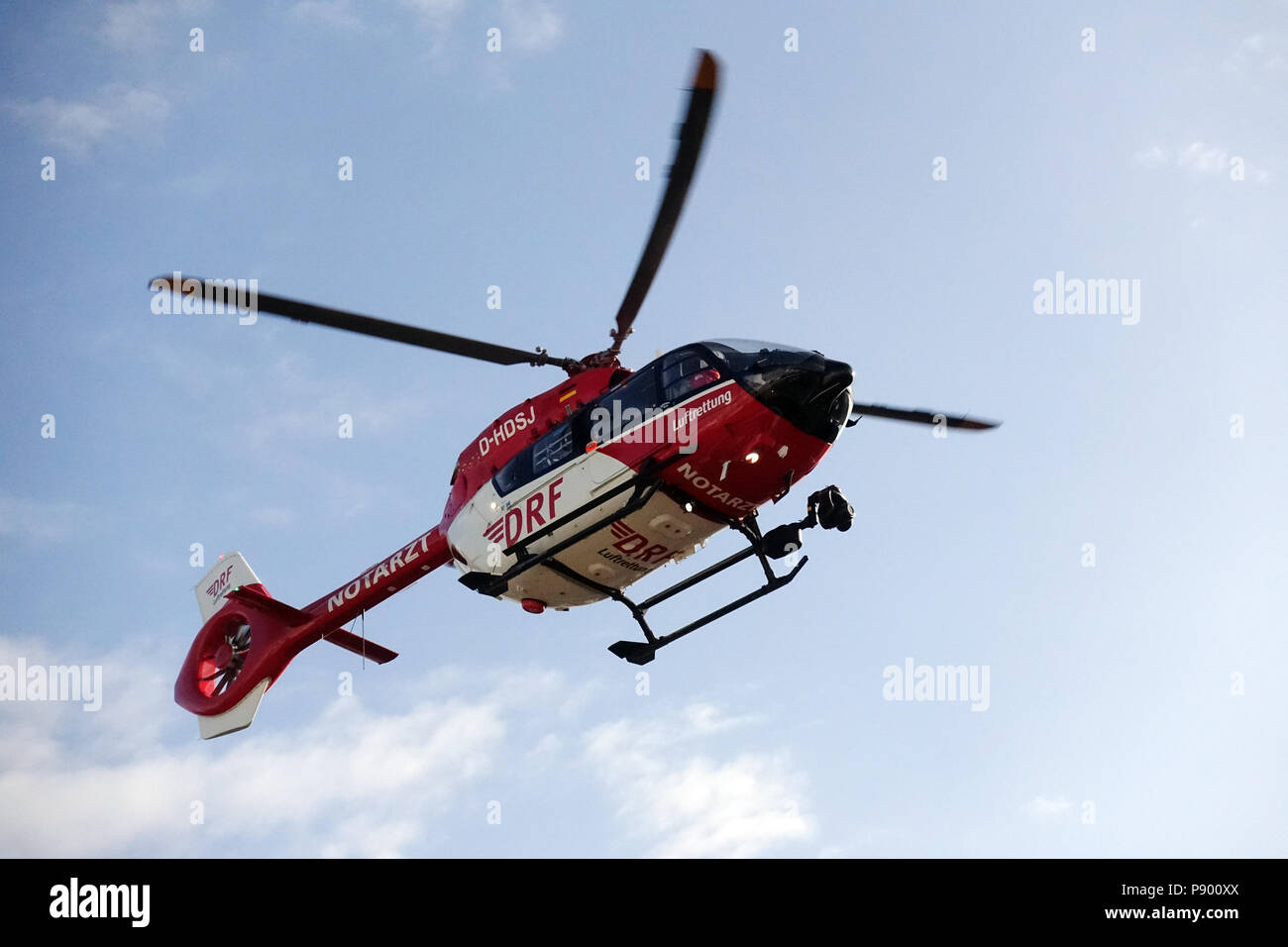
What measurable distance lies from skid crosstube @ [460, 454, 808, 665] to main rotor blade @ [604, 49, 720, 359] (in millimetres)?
2229

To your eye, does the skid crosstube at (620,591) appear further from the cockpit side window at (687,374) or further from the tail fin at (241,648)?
the tail fin at (241,648)

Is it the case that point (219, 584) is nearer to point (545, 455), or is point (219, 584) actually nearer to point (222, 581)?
point (222, 581)

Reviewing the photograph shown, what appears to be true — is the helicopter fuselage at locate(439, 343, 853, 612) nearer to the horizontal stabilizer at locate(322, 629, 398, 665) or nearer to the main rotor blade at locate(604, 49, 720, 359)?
the main rotor blade at locate(604, 49, 720, 359)

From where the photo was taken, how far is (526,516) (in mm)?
16078

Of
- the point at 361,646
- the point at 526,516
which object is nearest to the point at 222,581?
the point at 361,646

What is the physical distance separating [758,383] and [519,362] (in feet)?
12.0

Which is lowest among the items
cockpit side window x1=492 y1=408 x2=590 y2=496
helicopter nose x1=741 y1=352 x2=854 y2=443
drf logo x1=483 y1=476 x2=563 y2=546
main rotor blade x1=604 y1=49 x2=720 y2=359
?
drf logo x1=483 y1=476 x2=563 y2=546

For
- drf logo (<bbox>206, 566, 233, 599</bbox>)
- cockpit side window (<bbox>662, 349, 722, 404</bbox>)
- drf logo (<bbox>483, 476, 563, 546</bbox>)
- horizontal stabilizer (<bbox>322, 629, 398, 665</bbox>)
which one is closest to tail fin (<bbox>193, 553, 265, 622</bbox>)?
drf logo (<bbox>206, 566, 233, 599</bbox>)

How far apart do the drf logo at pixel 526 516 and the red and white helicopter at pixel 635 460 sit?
0.02 metres

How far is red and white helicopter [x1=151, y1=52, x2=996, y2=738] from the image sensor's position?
14773 millimetres

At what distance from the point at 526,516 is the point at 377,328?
9.85 feet

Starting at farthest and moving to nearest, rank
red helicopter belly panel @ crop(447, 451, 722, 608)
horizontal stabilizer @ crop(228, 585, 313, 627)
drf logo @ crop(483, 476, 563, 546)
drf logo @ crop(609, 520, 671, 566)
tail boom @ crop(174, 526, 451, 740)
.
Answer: horizontal stabilizer @ crop(228, 585, 313, 627)
tail boom @ crop(174, 526, 451, 740)
drf logo @ crop(483, 476, 563, 546)
drf logo @ crop(609, 520, 671, 566)
red helicopter belly panel @ crop(447, 451, 722, 608)

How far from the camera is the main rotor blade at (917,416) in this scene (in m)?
16.6
